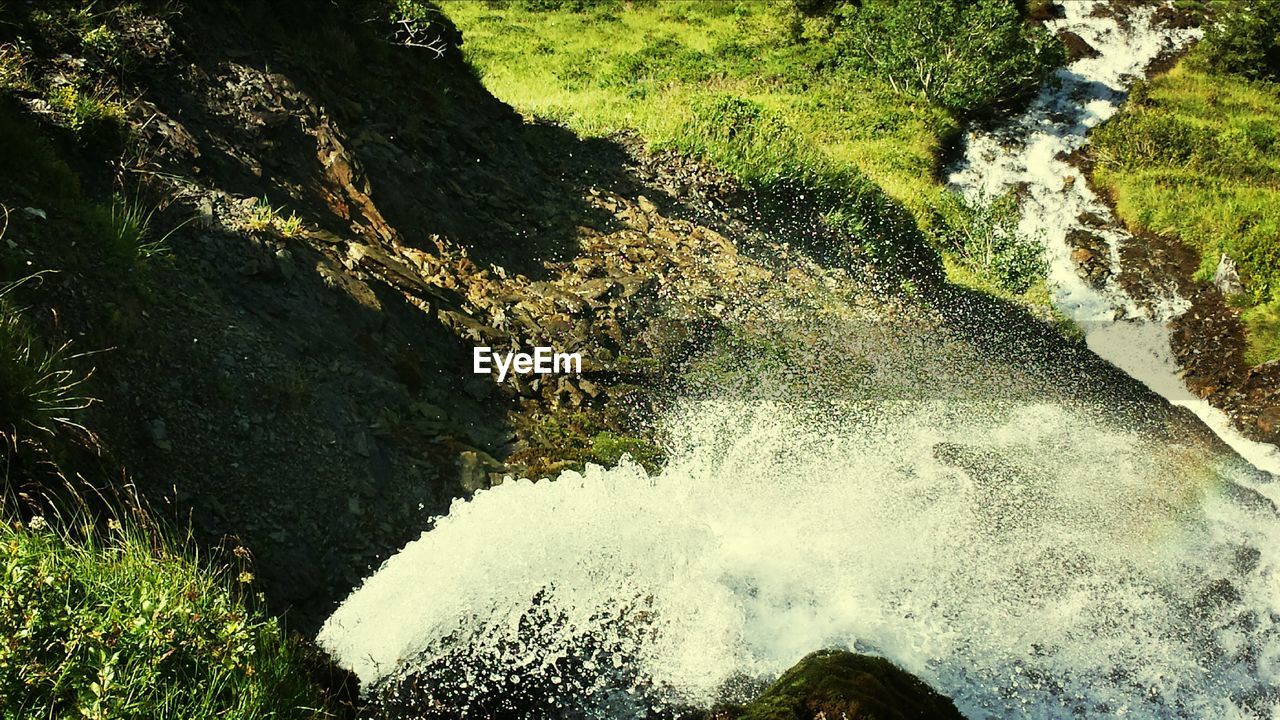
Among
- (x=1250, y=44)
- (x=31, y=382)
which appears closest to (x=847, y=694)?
(x=31, y=382)

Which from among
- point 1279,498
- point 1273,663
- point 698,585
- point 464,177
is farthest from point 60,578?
point 1279,498

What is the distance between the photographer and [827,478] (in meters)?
11.1

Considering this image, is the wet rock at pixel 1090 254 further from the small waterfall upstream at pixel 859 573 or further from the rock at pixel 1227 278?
the small waterfall upstream at pixel 859 573

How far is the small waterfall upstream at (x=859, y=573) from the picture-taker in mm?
7188

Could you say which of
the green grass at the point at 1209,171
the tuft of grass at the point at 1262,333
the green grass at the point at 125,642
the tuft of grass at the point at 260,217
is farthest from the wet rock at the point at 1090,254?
the green grass at the point at 125,642

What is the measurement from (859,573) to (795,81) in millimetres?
21122

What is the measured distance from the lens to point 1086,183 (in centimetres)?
2400

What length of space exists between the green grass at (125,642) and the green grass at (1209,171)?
63.6ft

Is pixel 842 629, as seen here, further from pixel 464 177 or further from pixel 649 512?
pixel 464 177

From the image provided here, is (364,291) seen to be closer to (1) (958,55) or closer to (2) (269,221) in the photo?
(2) (269,221)

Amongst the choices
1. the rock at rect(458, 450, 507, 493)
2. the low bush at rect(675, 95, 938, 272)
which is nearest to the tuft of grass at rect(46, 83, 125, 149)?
the rock at rect(458, 450, 507, 493)

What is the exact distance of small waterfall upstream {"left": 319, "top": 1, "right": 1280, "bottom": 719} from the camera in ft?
23.6

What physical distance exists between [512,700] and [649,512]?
9.67 feet

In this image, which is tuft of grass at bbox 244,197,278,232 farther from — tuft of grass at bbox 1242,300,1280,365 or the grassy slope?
tuft of grass at bbox 1242,300,1280,365
